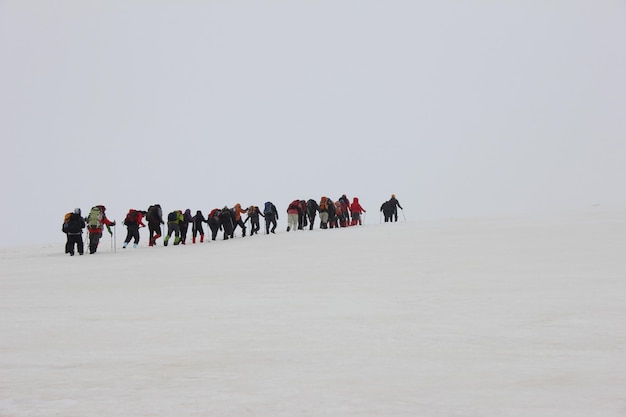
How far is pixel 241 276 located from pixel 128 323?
575 cm

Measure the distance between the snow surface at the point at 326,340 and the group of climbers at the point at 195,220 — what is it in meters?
7.74

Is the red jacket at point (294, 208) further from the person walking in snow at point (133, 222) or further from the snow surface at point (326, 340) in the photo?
the snow surface at point (326, 340)

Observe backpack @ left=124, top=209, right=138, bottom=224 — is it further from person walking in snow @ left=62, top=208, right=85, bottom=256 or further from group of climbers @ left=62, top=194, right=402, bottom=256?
person walking in snow @ left=62, top=208, right=85, bottom=256

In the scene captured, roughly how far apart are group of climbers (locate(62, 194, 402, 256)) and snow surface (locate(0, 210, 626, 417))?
7.74m

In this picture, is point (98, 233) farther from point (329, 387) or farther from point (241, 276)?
point (329, 387)

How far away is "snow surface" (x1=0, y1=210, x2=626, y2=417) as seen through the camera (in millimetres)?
5559

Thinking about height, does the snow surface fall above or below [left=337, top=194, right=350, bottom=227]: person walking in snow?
below

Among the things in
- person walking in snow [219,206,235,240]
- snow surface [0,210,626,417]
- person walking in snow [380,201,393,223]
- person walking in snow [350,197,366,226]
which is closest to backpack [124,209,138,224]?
person walking in snow [219,206,235,240]

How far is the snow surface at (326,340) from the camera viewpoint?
556cm

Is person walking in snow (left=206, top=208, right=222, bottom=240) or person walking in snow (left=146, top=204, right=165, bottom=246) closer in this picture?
person walking in snow (left=146, top=204, right=165, bottom=246)

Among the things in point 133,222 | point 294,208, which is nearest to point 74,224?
point 133,222

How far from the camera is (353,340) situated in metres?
7.84

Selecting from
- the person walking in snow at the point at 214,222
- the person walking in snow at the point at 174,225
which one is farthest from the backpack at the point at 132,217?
the person walking in snow at the point at 214,222

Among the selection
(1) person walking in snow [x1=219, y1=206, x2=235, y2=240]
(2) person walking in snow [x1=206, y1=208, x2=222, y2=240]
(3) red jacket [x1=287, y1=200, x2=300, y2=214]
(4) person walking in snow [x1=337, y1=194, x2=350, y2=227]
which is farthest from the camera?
(4) person walking in snow [x1=337, y1=194, x2=350, y2=227]
